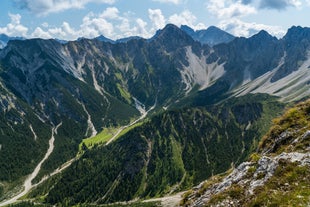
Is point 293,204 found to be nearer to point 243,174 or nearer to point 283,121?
point 243,174

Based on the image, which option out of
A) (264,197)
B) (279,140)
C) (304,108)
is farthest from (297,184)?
(304,108)

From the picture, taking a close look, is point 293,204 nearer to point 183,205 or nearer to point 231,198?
point 231,198

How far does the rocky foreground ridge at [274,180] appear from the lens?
952 inches

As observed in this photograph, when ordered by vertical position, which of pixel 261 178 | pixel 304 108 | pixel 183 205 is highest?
pixel 304 108

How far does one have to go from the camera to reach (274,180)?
86.0ft

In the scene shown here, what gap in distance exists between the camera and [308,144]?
29.5 metres

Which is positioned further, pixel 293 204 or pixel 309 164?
pixel 309 164

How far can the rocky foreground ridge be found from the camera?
952 inches

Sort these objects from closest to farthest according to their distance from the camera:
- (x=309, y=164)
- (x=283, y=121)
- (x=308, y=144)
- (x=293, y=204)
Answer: (x=293, y=204)
(x=309, y=164)
(x=308, y=144)
(x=283, y=121)

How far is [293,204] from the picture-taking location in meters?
22.4

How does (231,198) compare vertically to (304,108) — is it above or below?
below

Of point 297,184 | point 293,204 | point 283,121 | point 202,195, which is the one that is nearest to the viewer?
point 293,204

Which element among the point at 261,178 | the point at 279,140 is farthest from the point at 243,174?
the point at 279,140

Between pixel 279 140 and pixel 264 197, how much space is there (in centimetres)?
1160
